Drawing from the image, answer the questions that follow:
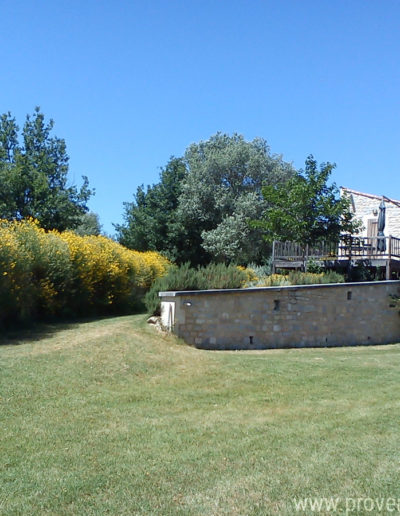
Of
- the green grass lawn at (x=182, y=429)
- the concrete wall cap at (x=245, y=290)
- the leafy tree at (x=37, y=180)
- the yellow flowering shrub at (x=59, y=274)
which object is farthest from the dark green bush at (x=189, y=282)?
the leafy tree at (x=37, y=180)

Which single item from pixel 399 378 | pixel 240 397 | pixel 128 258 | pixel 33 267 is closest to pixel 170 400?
pixel 240 397

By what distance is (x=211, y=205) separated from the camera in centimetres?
2917

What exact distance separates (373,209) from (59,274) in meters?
18.8

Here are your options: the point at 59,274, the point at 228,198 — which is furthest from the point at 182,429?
the point at 228,198

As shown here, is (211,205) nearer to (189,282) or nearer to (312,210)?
(312,210)

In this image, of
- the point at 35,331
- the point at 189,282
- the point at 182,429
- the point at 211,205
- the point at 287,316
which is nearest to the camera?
the point at 182,429

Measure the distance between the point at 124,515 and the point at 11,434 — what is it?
2.40 m

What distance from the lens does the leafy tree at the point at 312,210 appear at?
18422mm

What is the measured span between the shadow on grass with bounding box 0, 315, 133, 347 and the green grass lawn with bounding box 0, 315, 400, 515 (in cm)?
23

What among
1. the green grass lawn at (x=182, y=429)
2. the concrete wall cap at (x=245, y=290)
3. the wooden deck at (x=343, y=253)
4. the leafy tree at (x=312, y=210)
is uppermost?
the leafy tree at (x=312, y=210)

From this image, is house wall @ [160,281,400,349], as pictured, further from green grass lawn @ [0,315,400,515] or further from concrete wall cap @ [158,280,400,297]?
green grass lawn @ [0,315,400,515]

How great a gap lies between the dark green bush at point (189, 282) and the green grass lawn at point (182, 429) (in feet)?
7.73

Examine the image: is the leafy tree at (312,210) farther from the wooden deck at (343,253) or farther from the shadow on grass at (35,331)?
the shadow on grass at (35,331)

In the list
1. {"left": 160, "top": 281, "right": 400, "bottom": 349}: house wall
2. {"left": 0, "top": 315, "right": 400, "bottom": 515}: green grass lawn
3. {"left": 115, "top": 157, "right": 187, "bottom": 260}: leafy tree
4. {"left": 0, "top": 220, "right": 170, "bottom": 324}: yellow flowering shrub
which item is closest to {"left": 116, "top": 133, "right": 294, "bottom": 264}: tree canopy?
{"left": 115, "top": 157, "right": 187, "bottom": 260}: leafy tree
